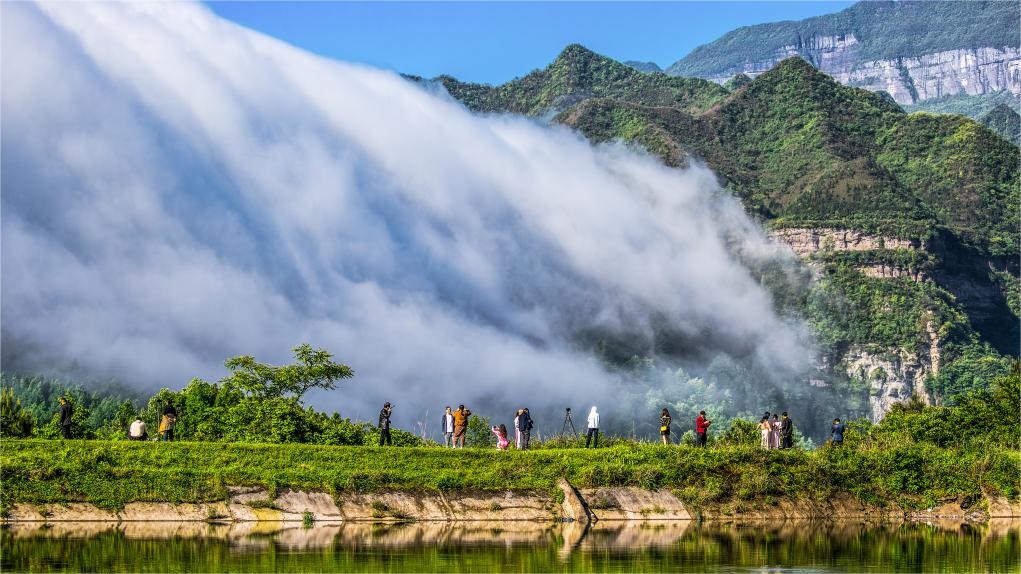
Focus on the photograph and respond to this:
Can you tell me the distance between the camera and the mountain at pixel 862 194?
126 m

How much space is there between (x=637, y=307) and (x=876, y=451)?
90.1m

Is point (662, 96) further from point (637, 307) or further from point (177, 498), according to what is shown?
point (177, 498)

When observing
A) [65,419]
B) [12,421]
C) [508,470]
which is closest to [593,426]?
[508,470]

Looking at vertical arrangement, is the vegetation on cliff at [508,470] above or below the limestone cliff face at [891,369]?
below

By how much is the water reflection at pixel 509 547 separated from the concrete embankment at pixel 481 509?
0.76m

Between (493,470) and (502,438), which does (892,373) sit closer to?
(502,438)

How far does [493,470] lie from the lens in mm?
40969

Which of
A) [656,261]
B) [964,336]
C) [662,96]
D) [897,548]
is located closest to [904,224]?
[964,336]

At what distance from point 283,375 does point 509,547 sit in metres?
16.1

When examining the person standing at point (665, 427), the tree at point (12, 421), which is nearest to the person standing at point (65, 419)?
the tree at point (12, 421)

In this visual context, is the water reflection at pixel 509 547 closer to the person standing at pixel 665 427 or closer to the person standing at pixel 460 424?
the person standing at pixel 665 427

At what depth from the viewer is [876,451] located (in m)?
43.8

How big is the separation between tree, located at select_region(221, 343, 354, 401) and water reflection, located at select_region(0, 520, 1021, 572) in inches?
330

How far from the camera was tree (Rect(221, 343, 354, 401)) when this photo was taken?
45312mm
